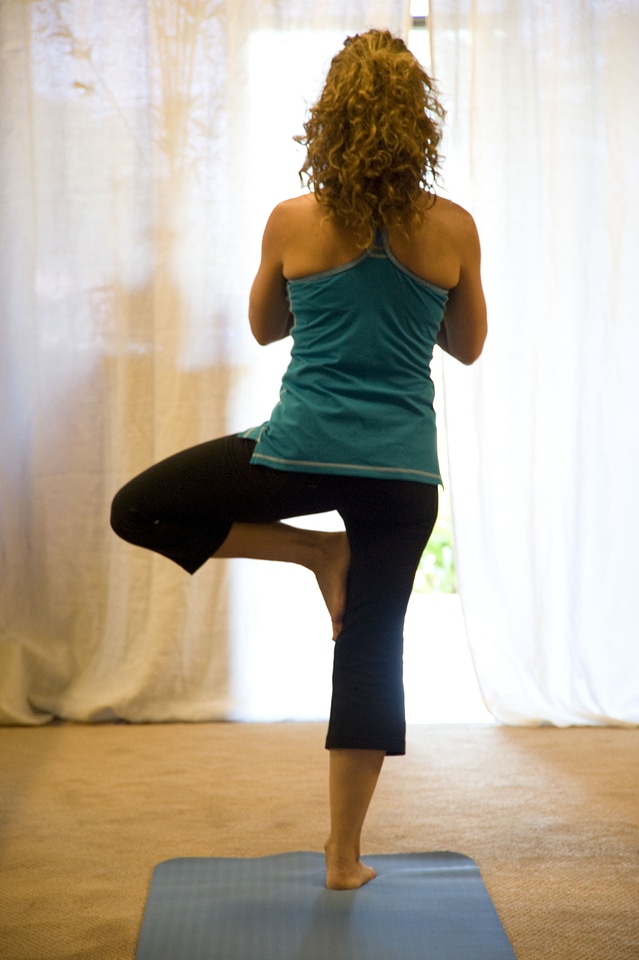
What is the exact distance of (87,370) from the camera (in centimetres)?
297

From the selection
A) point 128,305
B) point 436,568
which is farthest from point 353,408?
point 436,568

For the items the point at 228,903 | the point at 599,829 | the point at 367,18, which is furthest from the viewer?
the point at 367,18

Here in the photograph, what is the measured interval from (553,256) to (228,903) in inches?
83.2

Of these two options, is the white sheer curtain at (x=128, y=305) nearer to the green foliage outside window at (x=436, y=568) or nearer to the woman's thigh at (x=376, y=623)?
the green foliage outside window at (x=436, y=568)

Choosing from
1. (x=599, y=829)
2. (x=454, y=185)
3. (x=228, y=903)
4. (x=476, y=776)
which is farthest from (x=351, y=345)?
(x=454, y=185)

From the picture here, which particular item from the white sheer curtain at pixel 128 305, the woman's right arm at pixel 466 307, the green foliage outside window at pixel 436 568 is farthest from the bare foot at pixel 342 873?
the green foliage outside window at pixel 436 568

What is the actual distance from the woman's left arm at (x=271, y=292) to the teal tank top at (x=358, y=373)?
51 mm

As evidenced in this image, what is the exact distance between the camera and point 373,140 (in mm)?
1476

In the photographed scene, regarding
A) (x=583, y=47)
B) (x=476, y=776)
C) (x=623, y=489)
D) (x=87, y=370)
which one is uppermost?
(x=583, y=47)

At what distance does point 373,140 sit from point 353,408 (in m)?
0.41

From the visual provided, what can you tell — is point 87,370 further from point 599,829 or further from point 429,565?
point 599,829

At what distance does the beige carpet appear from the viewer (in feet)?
5.35

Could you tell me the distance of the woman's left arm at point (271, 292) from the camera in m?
1.58

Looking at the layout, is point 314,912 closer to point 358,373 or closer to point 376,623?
point 376,623
